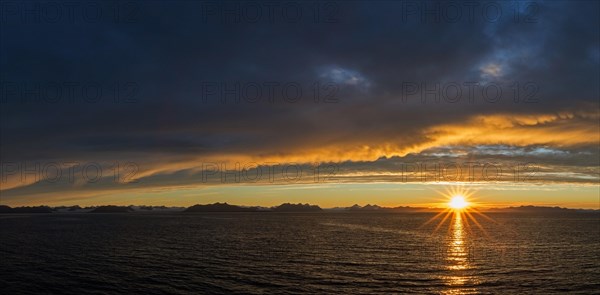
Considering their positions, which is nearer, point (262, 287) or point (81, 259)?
point (262, 287)

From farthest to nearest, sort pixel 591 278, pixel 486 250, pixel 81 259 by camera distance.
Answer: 1. pixel 486 250
2. pixel 81 259
3. pixel 591 278

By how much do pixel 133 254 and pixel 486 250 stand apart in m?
74.0

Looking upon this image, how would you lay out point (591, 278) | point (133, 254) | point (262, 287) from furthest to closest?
point (133, 254), point (591, 278), point (262, 287)

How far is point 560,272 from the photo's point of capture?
67.1 meters

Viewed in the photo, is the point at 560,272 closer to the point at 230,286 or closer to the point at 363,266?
the point at 363,266

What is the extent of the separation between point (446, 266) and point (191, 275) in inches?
1588

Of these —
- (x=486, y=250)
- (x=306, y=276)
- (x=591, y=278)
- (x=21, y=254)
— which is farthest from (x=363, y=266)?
(x=21, y=254)

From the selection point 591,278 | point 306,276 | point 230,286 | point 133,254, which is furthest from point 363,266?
point 133,254

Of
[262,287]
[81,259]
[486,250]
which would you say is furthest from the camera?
[486,250]

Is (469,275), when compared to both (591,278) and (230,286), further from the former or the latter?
→ (230,286)

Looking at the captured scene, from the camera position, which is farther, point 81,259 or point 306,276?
point 81,259

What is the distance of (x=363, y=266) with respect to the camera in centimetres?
→ 7212

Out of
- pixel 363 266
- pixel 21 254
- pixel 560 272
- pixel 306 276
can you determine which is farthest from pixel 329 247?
pixel 21 254

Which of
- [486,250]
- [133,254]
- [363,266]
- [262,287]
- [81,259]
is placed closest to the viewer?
[262,287]
